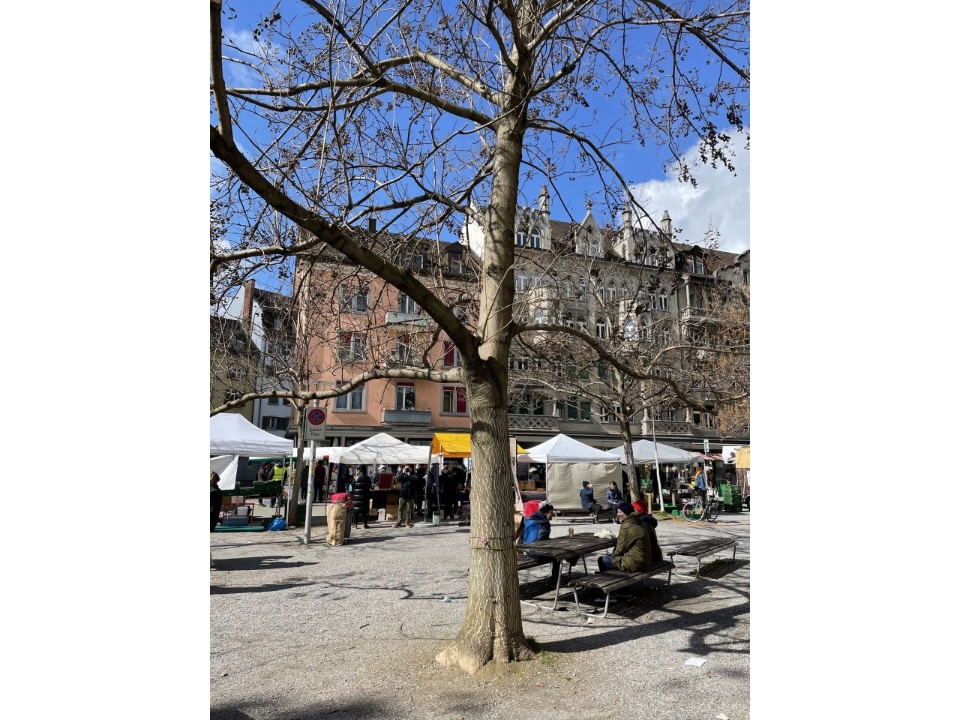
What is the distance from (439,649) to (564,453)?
15.6m

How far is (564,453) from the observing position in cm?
2103

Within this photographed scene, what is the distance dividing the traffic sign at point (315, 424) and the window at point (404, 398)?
2640 cm

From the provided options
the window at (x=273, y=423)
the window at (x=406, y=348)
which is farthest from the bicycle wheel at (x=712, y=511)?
the window at (x=273, y=423)

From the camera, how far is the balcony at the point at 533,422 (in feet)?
130

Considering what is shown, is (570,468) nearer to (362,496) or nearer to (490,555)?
(362,496)

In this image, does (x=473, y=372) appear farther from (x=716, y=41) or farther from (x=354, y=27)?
(x=716, y=41)

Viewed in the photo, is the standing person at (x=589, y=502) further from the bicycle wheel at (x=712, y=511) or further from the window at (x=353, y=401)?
the window at (x=353, y=401)

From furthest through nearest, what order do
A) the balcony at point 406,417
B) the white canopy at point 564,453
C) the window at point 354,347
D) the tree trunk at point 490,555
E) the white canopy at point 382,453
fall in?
the balcony at point 406,417 < the white canopy at point 564,453 < the white canopy at point 382,453 < the window at point 354,347 < the tree trunk at point 490,555

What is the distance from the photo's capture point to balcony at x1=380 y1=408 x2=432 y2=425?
38.2 metres

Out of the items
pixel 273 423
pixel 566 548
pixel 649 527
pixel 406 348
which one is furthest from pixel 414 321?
pixel 273 423

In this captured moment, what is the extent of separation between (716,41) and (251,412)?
49.6 m

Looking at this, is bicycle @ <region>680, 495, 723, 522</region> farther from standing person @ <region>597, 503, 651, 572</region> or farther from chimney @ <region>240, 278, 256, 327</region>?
chimney @ <region>240, 278, 256, 327</region>

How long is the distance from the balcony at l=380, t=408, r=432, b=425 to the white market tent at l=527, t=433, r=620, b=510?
1802 centimetres

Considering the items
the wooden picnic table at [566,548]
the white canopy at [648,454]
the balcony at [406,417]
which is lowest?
the wooden picnic table at [566,548]
